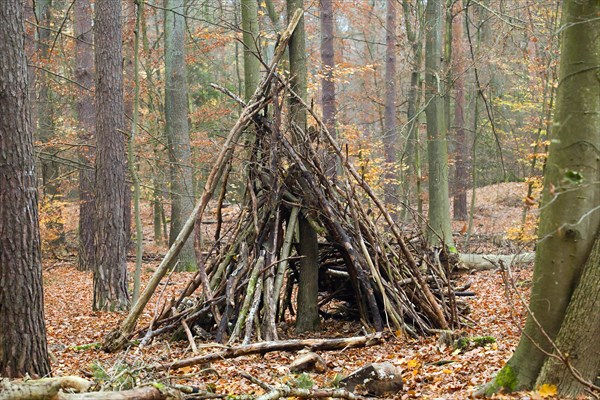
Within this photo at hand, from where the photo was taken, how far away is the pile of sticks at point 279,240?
698 cm

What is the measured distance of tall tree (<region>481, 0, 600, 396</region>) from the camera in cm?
387

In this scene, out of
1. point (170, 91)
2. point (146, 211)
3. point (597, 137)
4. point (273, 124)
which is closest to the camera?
point (597, 137)

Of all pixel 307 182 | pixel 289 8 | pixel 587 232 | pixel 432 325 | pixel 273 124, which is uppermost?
pixel 289 8

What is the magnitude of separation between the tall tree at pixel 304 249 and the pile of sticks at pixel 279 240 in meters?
0.17

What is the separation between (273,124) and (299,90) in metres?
0.66

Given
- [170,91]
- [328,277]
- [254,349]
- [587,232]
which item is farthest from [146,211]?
[587,232]

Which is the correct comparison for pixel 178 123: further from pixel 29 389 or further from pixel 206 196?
pixel 29 389

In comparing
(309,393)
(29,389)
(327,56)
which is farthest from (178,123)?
(29,389)

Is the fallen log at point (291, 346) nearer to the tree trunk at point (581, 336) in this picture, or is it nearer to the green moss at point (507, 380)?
the green moss at point (507, 380)

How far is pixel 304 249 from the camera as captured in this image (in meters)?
7.59

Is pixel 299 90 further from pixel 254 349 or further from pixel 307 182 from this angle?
pixel 254 349

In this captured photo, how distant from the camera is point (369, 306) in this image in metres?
7.38

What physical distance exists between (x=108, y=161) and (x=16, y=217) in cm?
478

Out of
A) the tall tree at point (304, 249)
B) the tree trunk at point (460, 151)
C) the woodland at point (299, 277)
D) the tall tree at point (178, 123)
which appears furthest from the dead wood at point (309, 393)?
the tree trunk at point (460, 151)
